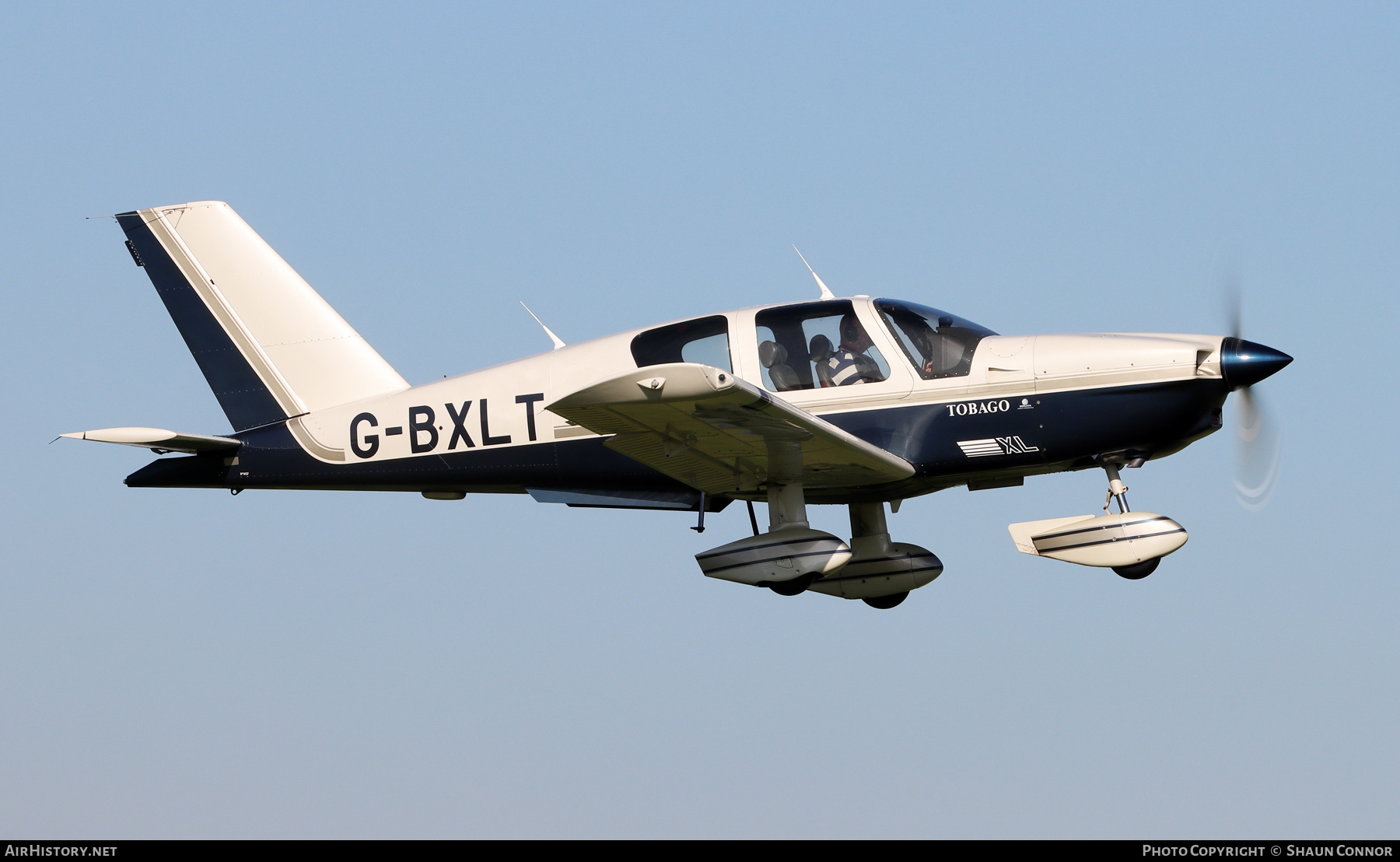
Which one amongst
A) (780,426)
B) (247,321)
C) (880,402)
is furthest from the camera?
(247,321)

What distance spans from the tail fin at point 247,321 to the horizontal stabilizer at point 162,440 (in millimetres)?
453

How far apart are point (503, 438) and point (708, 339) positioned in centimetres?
195

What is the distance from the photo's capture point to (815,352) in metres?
11.8

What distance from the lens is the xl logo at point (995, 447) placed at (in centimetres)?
1162

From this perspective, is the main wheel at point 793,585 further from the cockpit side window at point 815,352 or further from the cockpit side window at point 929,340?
the cockpit side window at point 929,340

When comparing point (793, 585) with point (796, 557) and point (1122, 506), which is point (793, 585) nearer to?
point (796, 557)

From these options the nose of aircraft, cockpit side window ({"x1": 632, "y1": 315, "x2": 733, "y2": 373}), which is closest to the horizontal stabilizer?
cockpit side window ({"x1": 632, "y1": 315, "x2": 733, "y2": 373})

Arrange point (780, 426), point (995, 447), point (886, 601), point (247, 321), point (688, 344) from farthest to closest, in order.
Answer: point (247, 321), point (886, 601), point (688, 344), point (995, 447), point (780, 426)

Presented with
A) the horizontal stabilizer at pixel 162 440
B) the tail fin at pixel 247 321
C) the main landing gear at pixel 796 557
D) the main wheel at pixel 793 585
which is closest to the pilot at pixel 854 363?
the main landing gear at pixel 796 557

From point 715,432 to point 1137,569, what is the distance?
10.9 ft

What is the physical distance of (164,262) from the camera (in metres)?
14.1

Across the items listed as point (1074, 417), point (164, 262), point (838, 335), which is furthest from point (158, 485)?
point (1074, 417)

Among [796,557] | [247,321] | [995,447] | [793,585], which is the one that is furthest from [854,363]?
[247,321]
